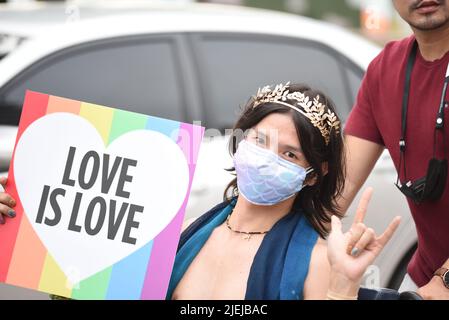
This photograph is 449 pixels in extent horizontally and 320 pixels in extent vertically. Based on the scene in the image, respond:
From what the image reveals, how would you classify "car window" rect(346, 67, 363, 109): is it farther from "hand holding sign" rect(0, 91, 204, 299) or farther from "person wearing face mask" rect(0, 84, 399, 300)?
"hand holding sign" rect(0, 91, 204, 299)

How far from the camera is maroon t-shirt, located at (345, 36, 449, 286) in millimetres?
3094

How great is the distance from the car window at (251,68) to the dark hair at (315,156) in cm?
218

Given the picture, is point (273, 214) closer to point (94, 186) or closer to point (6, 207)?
point (94, 186)

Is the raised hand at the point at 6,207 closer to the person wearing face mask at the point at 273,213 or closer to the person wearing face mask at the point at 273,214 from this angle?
the person wearing face mask at the point at 273,213

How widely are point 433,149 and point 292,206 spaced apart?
1.70 feet

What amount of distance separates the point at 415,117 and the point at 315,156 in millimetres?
481

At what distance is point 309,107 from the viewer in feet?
9.37

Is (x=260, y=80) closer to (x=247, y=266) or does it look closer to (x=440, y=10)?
(x=440, y=10)

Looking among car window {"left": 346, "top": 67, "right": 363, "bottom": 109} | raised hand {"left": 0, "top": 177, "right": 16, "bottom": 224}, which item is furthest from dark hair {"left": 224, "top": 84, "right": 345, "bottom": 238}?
car window {"left": 346, "top": 67, "right": 363, "bottom": 109}

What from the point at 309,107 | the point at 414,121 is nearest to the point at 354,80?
the point at 414,121

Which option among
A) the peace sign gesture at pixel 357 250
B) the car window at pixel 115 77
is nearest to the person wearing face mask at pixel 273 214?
the peace sign gesture at pixel 357 250

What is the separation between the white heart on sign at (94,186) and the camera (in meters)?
2.79
